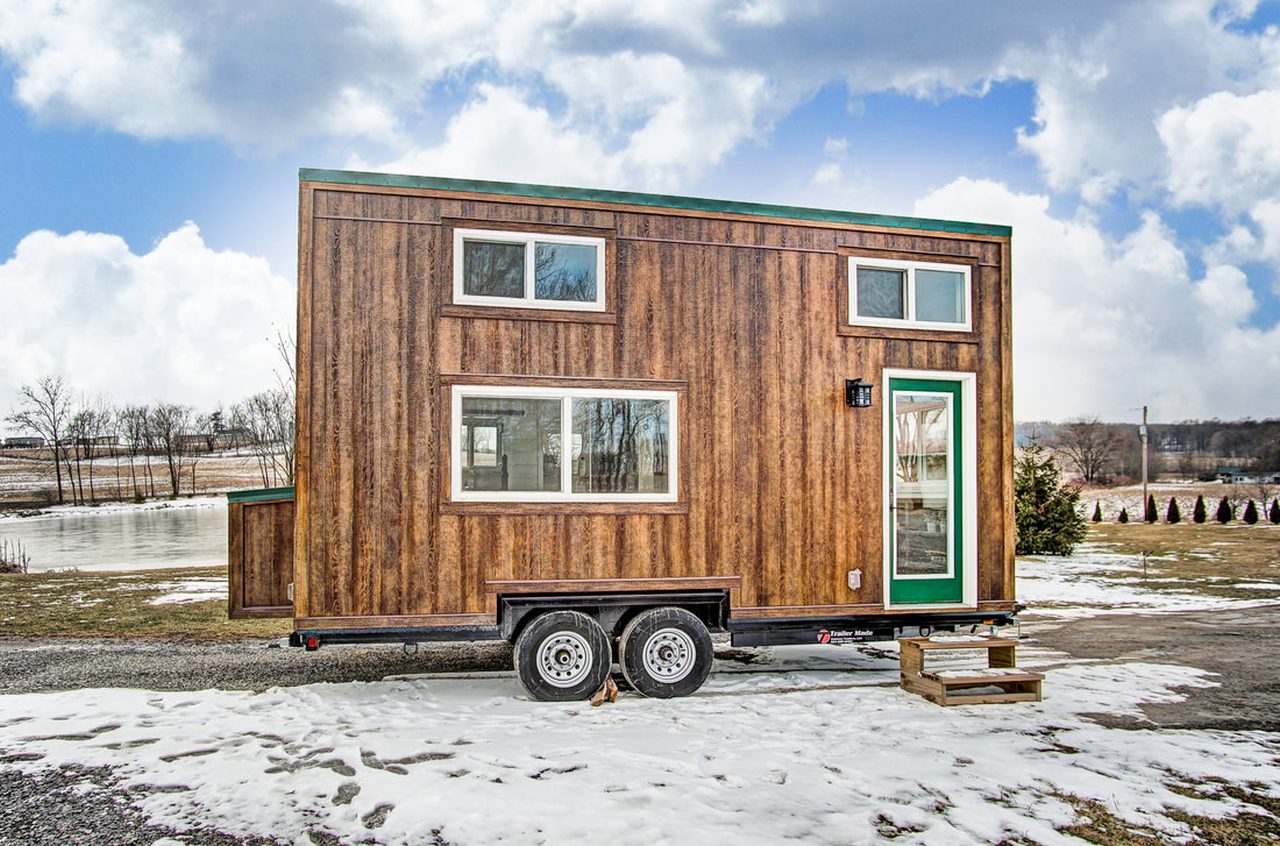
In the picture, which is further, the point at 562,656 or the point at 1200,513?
the point at 1200,513

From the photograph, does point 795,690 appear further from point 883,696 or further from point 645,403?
point 645,403

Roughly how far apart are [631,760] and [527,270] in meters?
3.51

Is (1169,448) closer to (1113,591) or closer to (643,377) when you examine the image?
(1113,591)

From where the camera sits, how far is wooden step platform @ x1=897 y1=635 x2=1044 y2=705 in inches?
238

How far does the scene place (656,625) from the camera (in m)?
6.20

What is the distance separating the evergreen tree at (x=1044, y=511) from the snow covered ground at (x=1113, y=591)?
1.13m

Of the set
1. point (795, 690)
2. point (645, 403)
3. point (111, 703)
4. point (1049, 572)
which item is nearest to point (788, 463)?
point (645, 403)

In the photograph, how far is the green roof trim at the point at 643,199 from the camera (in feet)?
19.9

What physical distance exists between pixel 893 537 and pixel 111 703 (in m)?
5.91

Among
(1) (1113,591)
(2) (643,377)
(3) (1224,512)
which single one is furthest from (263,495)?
(3) (1224,512)

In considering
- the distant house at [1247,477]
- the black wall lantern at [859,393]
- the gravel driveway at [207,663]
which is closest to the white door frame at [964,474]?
the black wall lantern at [859,393]

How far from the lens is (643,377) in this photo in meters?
6.41

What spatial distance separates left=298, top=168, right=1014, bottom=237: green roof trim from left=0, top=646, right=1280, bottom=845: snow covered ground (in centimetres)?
372

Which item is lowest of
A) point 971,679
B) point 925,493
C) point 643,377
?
point 971,679
